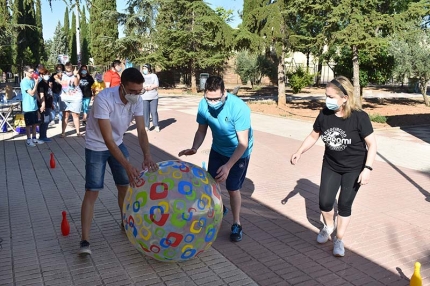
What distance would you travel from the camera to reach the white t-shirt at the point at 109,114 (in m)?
3.96

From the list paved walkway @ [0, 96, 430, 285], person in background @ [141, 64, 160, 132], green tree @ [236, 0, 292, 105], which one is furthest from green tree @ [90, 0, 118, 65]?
paved walkway @ [0, 96, 430, 285]

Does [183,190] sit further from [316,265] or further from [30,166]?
[30,166]

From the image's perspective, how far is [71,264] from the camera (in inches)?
162

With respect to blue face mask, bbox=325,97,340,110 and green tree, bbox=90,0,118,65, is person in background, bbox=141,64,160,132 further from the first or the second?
green tree, bbox=90,0,118,65

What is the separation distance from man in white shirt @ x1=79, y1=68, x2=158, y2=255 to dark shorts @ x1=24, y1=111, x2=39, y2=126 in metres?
6.25

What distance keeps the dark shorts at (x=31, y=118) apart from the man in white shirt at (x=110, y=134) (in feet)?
20.5

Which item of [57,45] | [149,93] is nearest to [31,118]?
[149,93]

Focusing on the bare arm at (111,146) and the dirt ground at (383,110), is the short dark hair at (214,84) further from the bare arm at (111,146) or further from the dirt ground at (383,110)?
the dirt ground at (383,110)

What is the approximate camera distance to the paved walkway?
393cm

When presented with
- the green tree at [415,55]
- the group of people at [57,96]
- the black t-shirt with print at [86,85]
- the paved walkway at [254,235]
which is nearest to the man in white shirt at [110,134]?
the paved walkway at [254,235]

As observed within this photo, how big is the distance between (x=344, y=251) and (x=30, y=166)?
6.29 meters

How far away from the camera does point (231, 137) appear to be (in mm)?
4496

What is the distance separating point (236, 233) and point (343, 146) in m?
1.54

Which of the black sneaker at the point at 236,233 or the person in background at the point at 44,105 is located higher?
the person in background at the point at 44,105
